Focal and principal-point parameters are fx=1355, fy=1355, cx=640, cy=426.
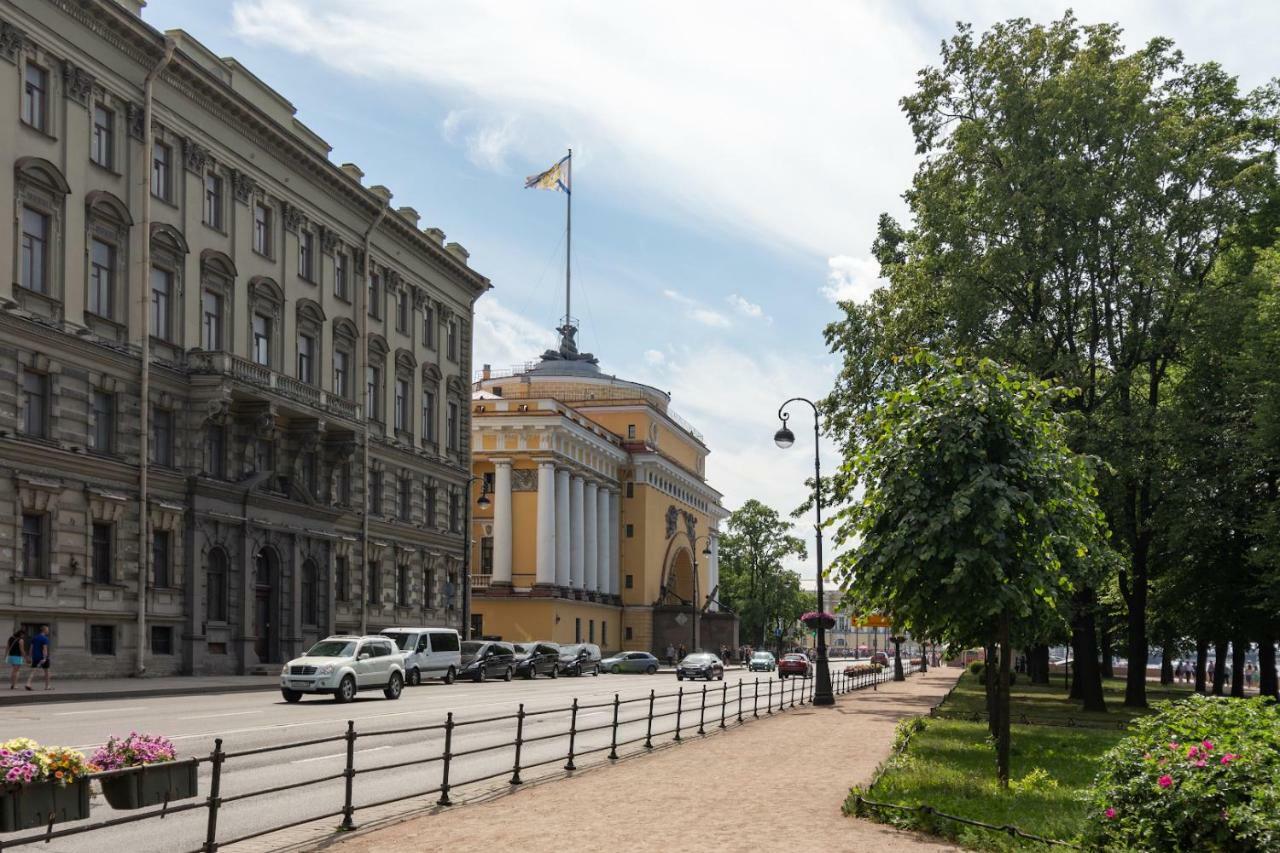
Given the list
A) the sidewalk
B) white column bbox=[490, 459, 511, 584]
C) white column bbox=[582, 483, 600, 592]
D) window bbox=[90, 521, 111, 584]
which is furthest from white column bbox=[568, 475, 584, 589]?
the sidewalk

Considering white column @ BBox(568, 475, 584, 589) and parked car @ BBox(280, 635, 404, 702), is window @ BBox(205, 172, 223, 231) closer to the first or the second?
parked car @ BBox(280, 635, 404, 702)

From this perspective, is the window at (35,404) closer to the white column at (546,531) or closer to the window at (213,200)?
the window at (213,200)

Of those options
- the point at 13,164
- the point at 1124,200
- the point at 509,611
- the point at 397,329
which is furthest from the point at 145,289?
the point at 509,611

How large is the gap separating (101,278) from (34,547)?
27.1ft

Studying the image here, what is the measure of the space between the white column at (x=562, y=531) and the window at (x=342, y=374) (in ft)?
A: 118

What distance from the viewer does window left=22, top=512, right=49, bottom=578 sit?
35.9 meters

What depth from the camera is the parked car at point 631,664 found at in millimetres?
75688

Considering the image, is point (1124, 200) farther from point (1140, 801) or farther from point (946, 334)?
point (1140, 801)

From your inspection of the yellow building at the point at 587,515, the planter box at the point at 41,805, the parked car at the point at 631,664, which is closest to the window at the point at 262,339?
the yellow building at the point at 587,515

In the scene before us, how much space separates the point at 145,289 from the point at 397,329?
2141cm

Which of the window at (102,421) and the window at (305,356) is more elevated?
the window at (305,356)

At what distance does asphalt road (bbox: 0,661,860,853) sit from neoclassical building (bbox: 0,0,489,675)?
714 cm

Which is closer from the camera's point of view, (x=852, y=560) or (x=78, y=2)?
(x=852, y=560)

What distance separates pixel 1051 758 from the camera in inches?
843
